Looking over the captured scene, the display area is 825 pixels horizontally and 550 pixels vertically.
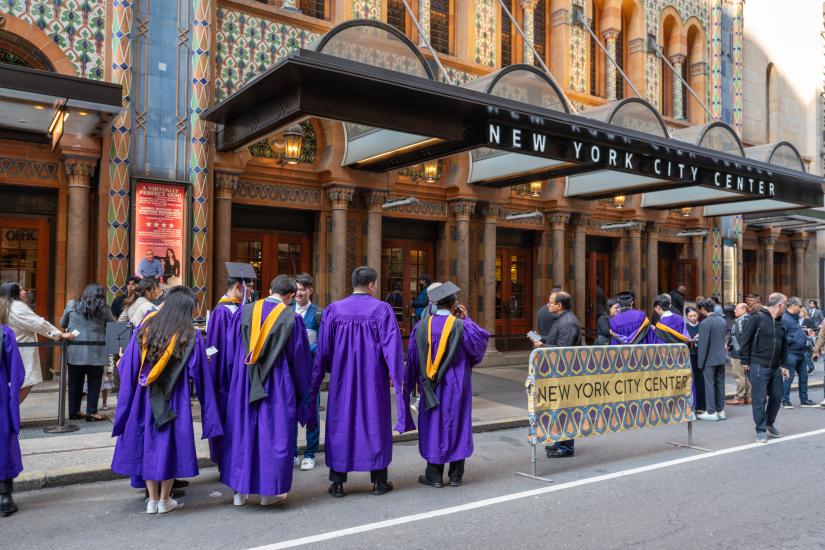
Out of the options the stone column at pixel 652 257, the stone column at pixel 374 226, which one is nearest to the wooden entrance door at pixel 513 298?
the stone column at pixel 652 257

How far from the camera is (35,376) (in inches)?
314

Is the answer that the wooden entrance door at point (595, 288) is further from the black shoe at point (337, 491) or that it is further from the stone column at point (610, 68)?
the black shoe at point (337, 491)

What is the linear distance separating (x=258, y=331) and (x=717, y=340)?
7572 millimetres

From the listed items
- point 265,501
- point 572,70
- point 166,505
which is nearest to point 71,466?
point 166,505

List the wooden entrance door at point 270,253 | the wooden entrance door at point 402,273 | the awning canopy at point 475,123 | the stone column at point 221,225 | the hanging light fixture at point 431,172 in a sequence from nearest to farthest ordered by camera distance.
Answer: the awning canopy at point 475,123, the stone column at point 221,225, the wooden entrance door at point 270,253, the wooden entrance door at point 402,273, the hanging light fixture at point 431,172

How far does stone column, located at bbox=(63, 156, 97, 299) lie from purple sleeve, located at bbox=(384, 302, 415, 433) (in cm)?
651

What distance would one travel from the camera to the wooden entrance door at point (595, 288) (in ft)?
58.1

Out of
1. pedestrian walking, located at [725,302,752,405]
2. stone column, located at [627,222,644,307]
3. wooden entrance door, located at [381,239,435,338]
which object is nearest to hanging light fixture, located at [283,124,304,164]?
wooden entrance door, located at [381,239,435,338]

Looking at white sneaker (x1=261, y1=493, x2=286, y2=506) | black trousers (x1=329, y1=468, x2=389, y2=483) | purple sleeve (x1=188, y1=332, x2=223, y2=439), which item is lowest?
white sneaker (x1=261, y1=493, x2=286, y2=506)

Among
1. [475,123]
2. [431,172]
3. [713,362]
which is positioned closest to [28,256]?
[475,123]

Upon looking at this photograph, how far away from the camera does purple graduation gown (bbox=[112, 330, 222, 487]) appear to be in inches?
209

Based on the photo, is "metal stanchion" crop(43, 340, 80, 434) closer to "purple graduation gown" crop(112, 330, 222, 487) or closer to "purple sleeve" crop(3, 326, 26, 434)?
"purple sleeve" crop(3, 326, 26, 434)

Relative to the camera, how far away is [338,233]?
13141 millimetres

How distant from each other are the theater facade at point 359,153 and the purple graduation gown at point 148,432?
475cm
